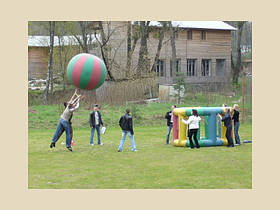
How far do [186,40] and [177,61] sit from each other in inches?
86.9

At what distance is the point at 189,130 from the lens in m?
18.0

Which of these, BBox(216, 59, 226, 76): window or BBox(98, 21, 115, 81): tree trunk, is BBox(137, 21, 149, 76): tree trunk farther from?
BBox(216, 59, 226, 76): window

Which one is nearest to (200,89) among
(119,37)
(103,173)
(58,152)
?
(119,37)

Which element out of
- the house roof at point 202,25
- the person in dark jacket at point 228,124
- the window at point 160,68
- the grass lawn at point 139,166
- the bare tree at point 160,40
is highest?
the house roof at point 202,25

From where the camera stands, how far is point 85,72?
14945 mm

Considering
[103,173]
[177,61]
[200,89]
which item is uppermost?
[177,61]

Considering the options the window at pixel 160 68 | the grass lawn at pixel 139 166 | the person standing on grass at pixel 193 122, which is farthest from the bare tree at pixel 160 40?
the person standing on grass at pixel 193 122

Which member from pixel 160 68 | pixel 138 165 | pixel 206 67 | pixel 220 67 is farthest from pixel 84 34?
pixel 138 165

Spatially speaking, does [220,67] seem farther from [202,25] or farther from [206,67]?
[202,25]

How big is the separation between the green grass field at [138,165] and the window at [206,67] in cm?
1957

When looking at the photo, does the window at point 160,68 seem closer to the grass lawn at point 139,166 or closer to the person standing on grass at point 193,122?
the grass lawn at point 139,166

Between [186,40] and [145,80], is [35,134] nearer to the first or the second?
[145,80]

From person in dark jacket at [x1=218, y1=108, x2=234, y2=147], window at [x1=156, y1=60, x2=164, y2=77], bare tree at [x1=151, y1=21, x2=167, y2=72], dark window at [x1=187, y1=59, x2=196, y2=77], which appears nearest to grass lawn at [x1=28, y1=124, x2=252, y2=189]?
person in dark jacket at [x1=218, y1=108, x2=234, y2=147]

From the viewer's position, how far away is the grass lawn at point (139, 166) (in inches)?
482
